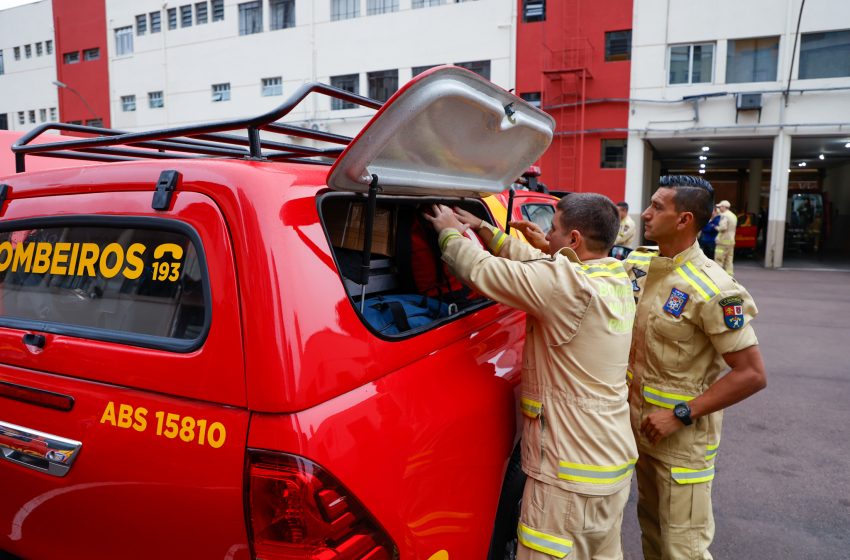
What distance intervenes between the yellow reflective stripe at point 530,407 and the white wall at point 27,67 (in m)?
34.7

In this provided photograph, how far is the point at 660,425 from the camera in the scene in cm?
230

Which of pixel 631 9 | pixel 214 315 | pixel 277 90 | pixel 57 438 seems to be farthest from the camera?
pixel 277 90

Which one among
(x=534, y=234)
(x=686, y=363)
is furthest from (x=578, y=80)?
(x=686, y=363)

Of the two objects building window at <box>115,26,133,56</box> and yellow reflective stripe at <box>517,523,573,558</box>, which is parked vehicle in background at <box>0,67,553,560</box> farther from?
building window at <box>115,26,133,56</box>

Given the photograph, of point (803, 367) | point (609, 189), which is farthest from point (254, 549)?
point (609, 189)

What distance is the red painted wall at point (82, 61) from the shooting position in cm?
2773

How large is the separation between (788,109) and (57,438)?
19.4 meters

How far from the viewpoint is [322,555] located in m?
1.27

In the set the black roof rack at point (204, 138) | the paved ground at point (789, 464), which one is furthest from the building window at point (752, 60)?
the black roof rack at point (204, 138)

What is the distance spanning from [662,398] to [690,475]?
0.32 m

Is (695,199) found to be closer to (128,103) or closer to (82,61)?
(128,103)

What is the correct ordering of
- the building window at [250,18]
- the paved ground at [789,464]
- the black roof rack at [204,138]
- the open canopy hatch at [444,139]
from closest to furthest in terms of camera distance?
the open canopy hatch at [444,139] < the black roof rack at [204,138] < the paved ground at [789,464] < the building window at [250,18]

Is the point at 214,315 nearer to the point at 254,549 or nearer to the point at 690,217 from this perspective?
the point at 254,549

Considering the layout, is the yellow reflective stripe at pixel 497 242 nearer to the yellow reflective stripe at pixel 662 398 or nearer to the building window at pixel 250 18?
the yellow reflective stripe at pixel 662 398
